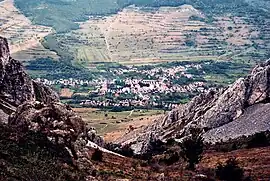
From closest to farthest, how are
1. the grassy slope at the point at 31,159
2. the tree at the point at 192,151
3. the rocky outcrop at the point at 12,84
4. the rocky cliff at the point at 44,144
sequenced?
1. the grassy slope at the point at 31,159
2. the rocky cliff at the point at 44,144
3. the tree at the point at 192,151
4. the rocky outcrop at the point at 12,84

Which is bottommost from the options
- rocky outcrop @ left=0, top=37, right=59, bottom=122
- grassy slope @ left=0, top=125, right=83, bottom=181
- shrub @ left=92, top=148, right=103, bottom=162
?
rocky outcrop @ left=0, top=37, right=59, bottom=122

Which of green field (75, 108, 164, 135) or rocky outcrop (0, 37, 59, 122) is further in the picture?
green field (75, 108, 164, 135)

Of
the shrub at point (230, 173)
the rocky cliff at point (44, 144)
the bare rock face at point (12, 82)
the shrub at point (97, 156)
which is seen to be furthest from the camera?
the bare rock face at point (12, 82)

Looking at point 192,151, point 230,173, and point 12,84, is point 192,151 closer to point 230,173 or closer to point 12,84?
point 230,173

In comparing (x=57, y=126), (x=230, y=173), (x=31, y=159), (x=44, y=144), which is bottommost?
(x=230, y=173)

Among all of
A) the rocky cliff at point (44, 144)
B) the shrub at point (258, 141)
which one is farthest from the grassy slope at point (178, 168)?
the shrub at point (258, 141)

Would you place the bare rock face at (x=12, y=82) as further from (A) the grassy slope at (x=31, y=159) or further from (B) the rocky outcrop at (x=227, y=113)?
(A) the grassy slope at (x=31, y=159)

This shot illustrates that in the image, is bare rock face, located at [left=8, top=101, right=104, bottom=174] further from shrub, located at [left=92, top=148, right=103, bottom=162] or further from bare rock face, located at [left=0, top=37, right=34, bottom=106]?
bare rock face, located at [left=0, top=37, right=34, bottom=106]

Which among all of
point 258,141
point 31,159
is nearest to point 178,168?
point 258,141

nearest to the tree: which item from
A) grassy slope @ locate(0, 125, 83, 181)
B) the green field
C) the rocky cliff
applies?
the rocky cliff
